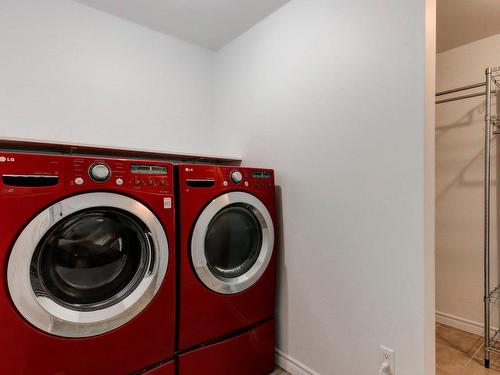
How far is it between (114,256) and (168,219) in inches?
11.1

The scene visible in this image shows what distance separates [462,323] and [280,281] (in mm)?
1664

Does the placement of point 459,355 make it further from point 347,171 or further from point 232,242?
point 232,242

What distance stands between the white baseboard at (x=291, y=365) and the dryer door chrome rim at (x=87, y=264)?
99 centimetres

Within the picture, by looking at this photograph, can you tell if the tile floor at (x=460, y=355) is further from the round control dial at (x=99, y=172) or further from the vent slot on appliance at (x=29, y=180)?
the vent slot on appliance at (x=29, y=180)

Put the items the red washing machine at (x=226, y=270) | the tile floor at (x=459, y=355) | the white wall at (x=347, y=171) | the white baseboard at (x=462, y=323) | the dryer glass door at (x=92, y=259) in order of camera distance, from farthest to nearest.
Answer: the white baseboard at (x=462, y=323)
the tile floor at (x=459, y=355)
the red washing machine at (x=226, y=270)
the white wall at (x=347, y=171)
the dryer glass door at (x=92, y=259)

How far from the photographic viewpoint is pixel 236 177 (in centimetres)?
156

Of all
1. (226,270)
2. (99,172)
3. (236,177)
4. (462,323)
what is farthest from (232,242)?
(462,323)

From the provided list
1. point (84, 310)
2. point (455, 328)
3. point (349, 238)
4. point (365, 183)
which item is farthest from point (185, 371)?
point (455, 328)

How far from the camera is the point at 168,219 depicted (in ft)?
4.30

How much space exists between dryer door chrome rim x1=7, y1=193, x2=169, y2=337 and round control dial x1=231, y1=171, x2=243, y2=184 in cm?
48

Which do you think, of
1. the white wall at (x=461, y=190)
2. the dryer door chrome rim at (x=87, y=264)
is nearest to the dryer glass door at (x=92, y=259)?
the dryer door chrome rim at (x=87, y=264)

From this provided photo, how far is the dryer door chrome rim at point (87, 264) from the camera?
1.00 metres

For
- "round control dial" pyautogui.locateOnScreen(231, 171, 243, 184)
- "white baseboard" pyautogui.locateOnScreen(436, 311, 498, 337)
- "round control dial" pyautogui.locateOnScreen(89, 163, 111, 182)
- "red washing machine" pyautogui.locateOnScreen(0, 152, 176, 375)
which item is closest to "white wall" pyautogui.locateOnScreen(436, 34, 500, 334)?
"white baseboard" pyautogui.locateOnScreen(436, 311, 498, 337)

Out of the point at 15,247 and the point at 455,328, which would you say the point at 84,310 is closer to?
the point at 15,247
